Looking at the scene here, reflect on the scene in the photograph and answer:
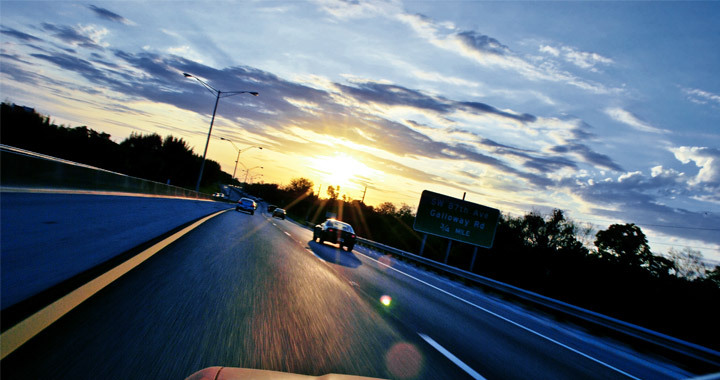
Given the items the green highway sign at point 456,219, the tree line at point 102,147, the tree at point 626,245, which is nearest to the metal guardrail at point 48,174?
the green highway sign at point 456,219

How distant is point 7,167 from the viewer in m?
6.08

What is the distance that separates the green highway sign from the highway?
1755cm

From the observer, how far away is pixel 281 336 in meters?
4.95

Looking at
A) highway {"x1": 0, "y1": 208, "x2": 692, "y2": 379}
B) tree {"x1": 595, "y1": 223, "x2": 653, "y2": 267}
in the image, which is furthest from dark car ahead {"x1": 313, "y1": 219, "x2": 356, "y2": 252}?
tree {"x1": 595, "y1": 223, "x2": 653, "y2": 267}

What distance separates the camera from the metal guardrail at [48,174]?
6148 mm

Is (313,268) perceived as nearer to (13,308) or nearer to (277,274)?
(277,274)

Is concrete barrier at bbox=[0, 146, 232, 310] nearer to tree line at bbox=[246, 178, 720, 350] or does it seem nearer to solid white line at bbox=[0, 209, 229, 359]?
solid white line at bbox=[0, 209, 229, 359]

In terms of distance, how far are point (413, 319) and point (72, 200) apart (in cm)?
626

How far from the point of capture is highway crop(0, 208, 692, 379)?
3.62 metres

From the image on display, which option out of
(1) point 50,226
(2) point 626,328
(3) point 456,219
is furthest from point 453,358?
(3) point 456,219

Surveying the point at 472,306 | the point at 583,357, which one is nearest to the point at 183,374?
the point at 583,357

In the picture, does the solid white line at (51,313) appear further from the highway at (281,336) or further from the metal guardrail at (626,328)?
the metal guardrail at (626,328)

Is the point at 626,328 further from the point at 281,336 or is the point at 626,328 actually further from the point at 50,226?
the point at 50,226

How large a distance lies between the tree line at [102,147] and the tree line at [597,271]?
135ft
